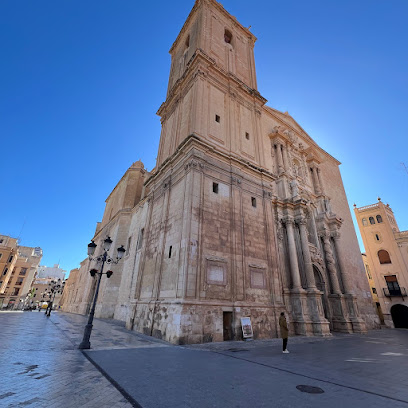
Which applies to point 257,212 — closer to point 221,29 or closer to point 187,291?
point 187,291

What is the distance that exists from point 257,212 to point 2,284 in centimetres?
6169

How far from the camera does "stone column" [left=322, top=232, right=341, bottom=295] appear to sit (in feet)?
64.3

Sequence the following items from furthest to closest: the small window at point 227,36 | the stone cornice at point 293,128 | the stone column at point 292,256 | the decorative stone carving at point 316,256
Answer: the stone cornice at point 293,128
the small window at point 227,36
the decorative stone carving at point 316,256
the stone column at point 292,256

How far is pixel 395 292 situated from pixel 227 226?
28.7 meters

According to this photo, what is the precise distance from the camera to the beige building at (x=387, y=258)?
95.2ft

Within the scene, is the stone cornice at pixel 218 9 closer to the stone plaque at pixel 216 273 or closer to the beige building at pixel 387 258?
the stone plaque at pixel 216 273

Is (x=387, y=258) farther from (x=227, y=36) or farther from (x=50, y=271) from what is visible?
(x=50, y=271)

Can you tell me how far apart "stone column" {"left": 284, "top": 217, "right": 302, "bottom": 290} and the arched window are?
21945 mm

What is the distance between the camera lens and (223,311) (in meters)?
11.7

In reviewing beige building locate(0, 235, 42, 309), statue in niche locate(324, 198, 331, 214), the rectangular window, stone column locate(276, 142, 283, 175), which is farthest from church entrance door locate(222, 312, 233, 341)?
beige building locate(0, 235, 42, 309)

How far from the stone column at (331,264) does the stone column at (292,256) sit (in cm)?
502

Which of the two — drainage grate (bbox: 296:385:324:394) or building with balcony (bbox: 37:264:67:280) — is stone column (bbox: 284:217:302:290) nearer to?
drainage grate (bbox: 296:385:324:394)

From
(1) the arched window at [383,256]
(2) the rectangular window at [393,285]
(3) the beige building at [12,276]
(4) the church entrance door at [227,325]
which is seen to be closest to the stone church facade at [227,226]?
(4) the church entrance door at [227,325]

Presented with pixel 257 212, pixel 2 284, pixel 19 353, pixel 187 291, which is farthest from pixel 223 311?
pixel 2 284
